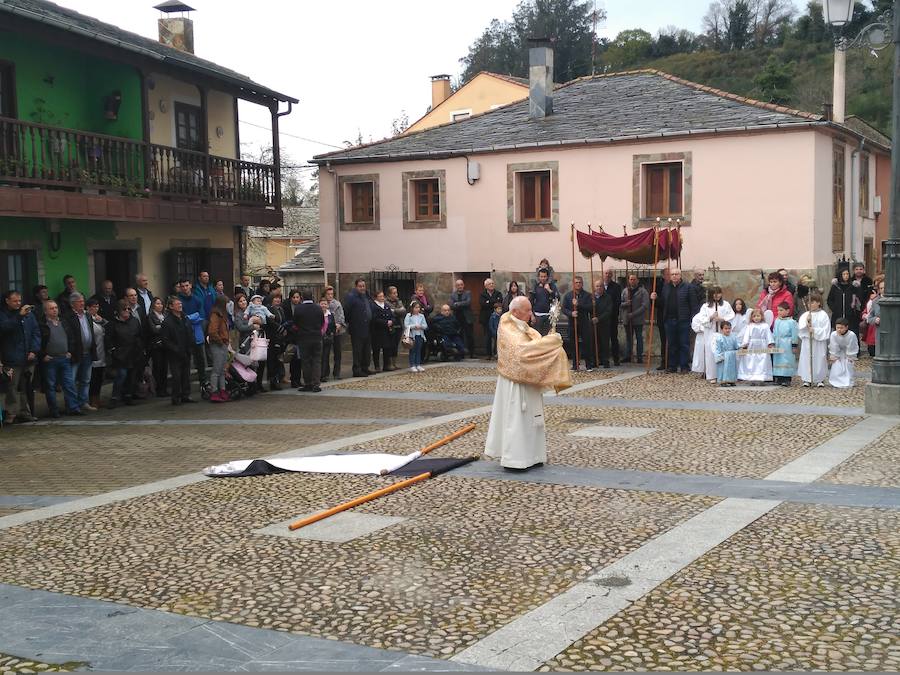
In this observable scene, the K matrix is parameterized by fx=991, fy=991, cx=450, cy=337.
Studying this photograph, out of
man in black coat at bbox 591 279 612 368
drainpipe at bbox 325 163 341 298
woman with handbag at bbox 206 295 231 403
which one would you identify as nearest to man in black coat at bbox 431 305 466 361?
man in black coat at bbox 591 279 612 368

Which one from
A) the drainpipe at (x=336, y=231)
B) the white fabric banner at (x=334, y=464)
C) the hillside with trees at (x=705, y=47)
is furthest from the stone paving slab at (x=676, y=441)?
the hillside with trees at (x=705, y=47)

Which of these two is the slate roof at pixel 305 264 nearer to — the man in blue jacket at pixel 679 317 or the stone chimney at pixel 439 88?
the stone chimney at pixel 439 88

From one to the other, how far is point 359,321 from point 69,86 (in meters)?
6.87

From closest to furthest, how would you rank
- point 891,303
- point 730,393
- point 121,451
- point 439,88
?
1. point 121,451
2. point 891,303
3. point 730,393
4. point 439,88

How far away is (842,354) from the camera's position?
50.8 feet

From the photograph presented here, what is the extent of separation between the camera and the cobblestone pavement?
532 cm

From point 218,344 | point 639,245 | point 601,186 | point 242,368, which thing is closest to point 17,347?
point 218,344

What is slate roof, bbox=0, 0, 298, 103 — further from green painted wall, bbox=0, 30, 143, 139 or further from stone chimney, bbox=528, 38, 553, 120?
stone chimney, bbox=528, 38, 553, 120

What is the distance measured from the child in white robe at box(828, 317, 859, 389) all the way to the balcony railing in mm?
11983

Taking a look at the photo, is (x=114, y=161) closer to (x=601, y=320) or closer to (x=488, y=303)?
(x=488, y=303)

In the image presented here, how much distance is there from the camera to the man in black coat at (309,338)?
16.3m

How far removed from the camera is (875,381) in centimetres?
1287

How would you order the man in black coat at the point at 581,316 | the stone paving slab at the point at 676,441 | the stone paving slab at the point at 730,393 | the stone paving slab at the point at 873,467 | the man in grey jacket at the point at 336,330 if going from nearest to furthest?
the stone paving slab at the point at 873,467 < the stone paving slab at the point at 676,441 < the stone paving slab at the point at 730,393 < the man in grey jacket at the point at 336,330 < the man in black coat at the point at 581,316

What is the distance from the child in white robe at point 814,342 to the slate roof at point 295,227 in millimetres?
31060
